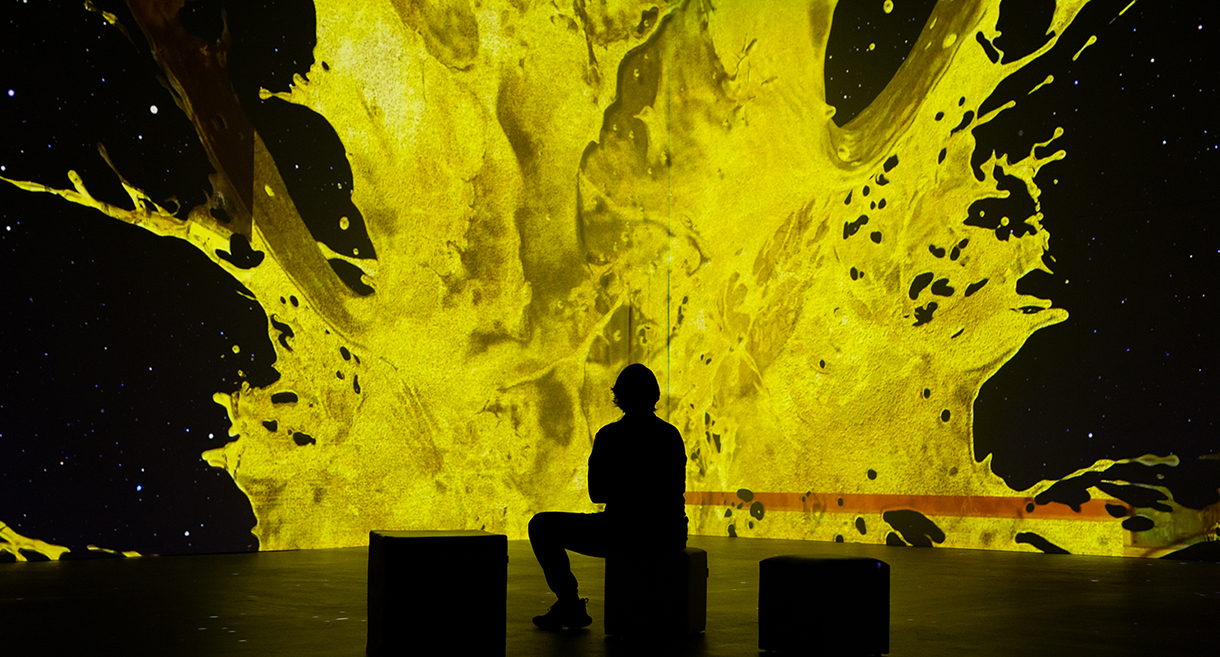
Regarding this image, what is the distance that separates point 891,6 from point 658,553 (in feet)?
18.8

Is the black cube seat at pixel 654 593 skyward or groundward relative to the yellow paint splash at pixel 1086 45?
groundward

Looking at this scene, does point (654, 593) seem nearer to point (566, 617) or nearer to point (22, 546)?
point (566, 617)

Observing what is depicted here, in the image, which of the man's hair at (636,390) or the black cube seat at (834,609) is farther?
the man's hair at (636,390)

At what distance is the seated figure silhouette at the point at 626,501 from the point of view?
13.1ft

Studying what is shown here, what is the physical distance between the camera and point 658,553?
147 inches

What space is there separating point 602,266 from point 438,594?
5923 mm

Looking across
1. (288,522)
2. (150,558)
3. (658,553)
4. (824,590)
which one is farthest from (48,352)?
(824,590)

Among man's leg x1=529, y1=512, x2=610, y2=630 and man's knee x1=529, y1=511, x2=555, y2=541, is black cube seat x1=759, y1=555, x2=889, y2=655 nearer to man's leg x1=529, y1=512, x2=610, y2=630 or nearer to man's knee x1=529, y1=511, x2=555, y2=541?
man's leg x1=529, y1=512, x2=610, y2=630

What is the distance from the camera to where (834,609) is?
11.3 ft

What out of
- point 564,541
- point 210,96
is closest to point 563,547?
point 564,541

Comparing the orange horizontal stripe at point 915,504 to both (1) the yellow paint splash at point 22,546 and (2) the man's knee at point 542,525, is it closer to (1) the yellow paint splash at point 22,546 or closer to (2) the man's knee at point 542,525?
(2) the man's knee at point 542,525

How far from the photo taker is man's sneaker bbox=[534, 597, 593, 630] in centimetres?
399

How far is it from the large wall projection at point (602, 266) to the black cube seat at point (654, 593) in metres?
3.83

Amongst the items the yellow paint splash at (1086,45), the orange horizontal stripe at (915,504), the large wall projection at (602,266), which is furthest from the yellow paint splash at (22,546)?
the yellow paint splash at (1086,45)
